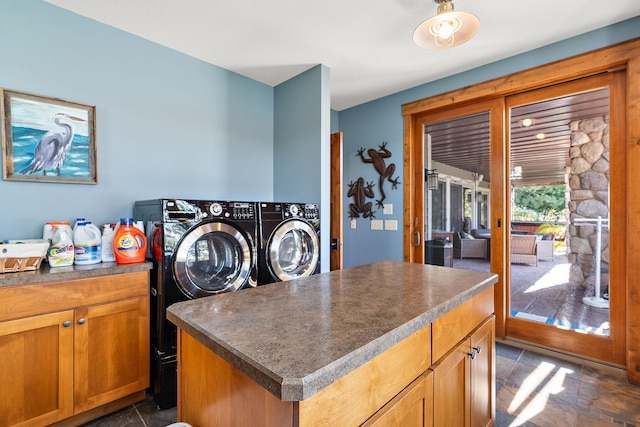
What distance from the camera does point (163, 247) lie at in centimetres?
190

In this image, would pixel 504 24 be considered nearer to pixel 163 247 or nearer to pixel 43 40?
pixel 163 247

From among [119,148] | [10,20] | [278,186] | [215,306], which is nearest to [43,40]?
[10,20]

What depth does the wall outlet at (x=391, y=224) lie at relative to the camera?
3.61 meters

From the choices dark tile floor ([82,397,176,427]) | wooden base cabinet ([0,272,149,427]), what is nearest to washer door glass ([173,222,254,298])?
wooden base cabinet ([0,272,149,427])

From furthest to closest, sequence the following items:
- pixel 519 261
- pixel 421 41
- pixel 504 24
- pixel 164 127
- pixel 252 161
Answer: pixel 252 161 < pixel 519 261 < pixel 164 127 < pixel 504 24 < pixel 421 41

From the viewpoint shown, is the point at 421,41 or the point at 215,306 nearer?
the point at 215,306

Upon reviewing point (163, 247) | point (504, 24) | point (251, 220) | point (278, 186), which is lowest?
point (163, 247)

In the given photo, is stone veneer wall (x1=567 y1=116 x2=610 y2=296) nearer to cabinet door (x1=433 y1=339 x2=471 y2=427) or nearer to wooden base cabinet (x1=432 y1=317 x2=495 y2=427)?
wooden base cabinet (x1=432 y1=317 x2=495 y2=427)

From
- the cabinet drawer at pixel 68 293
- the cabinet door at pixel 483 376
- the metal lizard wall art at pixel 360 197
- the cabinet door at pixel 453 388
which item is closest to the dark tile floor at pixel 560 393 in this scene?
the cabinet door at pixel 483 376

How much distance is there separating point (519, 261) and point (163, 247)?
3.05 meters

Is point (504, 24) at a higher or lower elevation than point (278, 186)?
higher

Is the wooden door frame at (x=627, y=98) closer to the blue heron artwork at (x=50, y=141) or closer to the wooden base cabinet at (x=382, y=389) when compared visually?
the wooden base cabinet at (x=382, y=389)

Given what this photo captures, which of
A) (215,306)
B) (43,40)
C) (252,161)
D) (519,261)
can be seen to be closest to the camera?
(215,306)

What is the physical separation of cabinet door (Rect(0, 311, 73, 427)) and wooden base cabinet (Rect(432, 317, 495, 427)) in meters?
1.92
